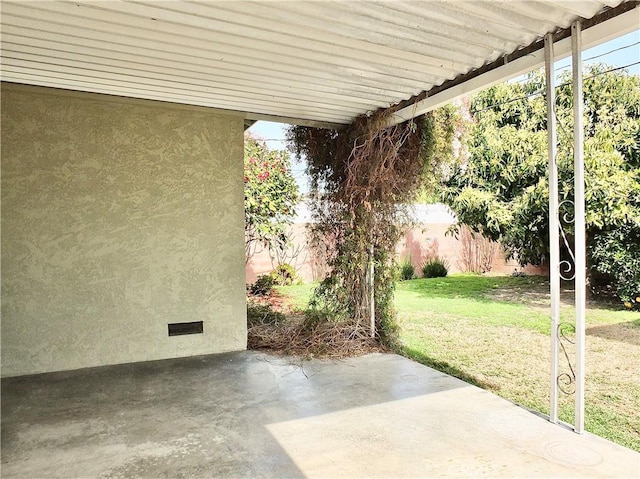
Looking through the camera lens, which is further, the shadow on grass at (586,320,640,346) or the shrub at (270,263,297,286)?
the shrub at (270,263,297,286)

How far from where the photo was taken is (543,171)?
838 cm

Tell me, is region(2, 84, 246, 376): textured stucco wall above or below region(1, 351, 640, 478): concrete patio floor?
above

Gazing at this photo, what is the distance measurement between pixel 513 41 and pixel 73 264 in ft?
16.3

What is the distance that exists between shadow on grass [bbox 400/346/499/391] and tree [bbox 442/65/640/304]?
153 inches

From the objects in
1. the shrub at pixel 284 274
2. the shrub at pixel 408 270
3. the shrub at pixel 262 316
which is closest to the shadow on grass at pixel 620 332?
the shrub at pixel 262 316

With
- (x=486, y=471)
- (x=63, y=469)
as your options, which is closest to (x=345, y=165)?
(x=486, y=471)

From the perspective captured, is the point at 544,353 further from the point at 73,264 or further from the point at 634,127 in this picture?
the point at 73,264

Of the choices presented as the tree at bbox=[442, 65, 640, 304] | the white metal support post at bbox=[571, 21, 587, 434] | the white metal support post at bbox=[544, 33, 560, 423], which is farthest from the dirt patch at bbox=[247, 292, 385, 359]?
the tree at bbox=[442, 65, 640, 304]

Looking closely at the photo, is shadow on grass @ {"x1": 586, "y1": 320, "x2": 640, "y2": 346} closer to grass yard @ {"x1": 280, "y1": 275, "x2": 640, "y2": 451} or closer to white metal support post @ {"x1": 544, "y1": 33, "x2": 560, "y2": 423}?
grass yard @ {"x1": 280, "y1": 275, "x2": 640, "y2": 451}

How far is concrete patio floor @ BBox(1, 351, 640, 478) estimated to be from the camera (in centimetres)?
267

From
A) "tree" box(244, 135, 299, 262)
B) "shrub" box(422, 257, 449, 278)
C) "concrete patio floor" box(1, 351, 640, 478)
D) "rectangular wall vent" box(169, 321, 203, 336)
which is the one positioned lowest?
"concrete patio floor" box(1, 351, 640, 478)

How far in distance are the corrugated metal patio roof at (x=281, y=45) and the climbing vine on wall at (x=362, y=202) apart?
0.75m

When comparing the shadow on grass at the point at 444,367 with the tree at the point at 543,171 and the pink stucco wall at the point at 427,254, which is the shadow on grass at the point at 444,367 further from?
the pink stucco wall at the point at 427,254

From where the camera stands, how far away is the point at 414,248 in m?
12.6
